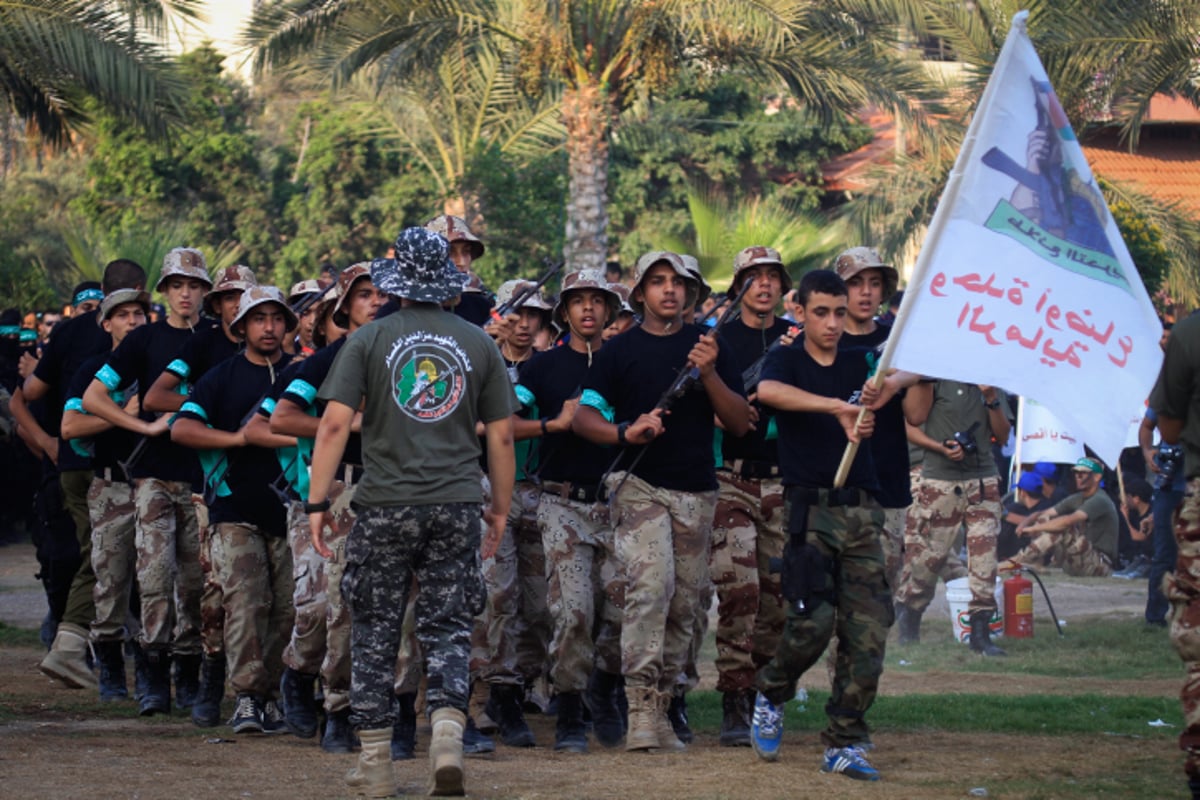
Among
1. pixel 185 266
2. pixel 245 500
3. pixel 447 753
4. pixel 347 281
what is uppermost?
pixel 185 266

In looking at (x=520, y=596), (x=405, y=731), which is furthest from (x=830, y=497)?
(x=520, y=596)

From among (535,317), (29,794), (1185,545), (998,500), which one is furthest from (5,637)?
(1185,545)

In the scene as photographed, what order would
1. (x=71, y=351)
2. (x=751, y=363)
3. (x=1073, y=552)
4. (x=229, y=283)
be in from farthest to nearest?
(x=1073, y=552)
(x=71, y=351)
(x=229, y=283)
(x=751, y=363)

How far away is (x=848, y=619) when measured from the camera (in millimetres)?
8023

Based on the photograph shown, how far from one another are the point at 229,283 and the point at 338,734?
2.74 meters

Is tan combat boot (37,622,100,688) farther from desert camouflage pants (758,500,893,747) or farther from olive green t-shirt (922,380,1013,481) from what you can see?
olive green t-shirt (922,380,1013,481)

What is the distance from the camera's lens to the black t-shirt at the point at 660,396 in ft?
28.8

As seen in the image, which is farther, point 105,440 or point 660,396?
point 105,440

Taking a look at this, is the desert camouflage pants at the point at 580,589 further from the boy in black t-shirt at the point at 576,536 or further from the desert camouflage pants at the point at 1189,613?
the desert camouflage pants at the point at 1189,613

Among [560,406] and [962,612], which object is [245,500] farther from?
[962,612]

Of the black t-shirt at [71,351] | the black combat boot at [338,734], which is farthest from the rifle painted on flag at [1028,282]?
the black t-shirt at [71,351]

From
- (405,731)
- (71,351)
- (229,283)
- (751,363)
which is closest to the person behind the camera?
(405,731)

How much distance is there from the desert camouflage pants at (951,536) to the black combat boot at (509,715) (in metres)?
4.96

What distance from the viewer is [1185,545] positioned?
287 inches
